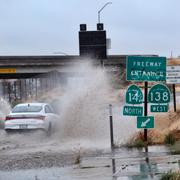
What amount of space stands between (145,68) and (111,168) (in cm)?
532

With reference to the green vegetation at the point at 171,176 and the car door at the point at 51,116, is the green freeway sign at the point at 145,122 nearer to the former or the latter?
the green vegetation at the point at 171,176

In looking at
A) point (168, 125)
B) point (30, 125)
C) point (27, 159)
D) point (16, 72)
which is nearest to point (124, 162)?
point (27, 159)

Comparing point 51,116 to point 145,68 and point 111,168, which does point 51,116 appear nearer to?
point 145,68

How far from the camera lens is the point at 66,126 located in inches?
1012

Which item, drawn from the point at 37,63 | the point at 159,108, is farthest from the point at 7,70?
the point at 159,108

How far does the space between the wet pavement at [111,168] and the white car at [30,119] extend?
8.21m

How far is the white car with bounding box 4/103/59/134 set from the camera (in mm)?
25312

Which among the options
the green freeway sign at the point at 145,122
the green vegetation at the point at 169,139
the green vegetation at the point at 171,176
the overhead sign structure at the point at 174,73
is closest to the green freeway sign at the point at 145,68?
the green freeway sign at the point at 145,122

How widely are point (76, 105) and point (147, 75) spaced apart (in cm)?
836

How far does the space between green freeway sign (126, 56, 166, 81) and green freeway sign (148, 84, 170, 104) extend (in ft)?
0.98

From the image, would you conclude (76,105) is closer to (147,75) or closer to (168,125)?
(168,125)

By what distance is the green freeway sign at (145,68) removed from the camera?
19016 mm

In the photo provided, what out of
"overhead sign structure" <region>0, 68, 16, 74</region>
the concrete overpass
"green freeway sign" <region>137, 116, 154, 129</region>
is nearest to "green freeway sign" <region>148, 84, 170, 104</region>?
"green freeway sign" <region>137, 116, 154, 129</region>

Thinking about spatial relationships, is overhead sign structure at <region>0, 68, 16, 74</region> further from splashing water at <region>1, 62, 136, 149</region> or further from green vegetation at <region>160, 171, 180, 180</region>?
green vegetation at <region>160, 171, 180, 180</region>
